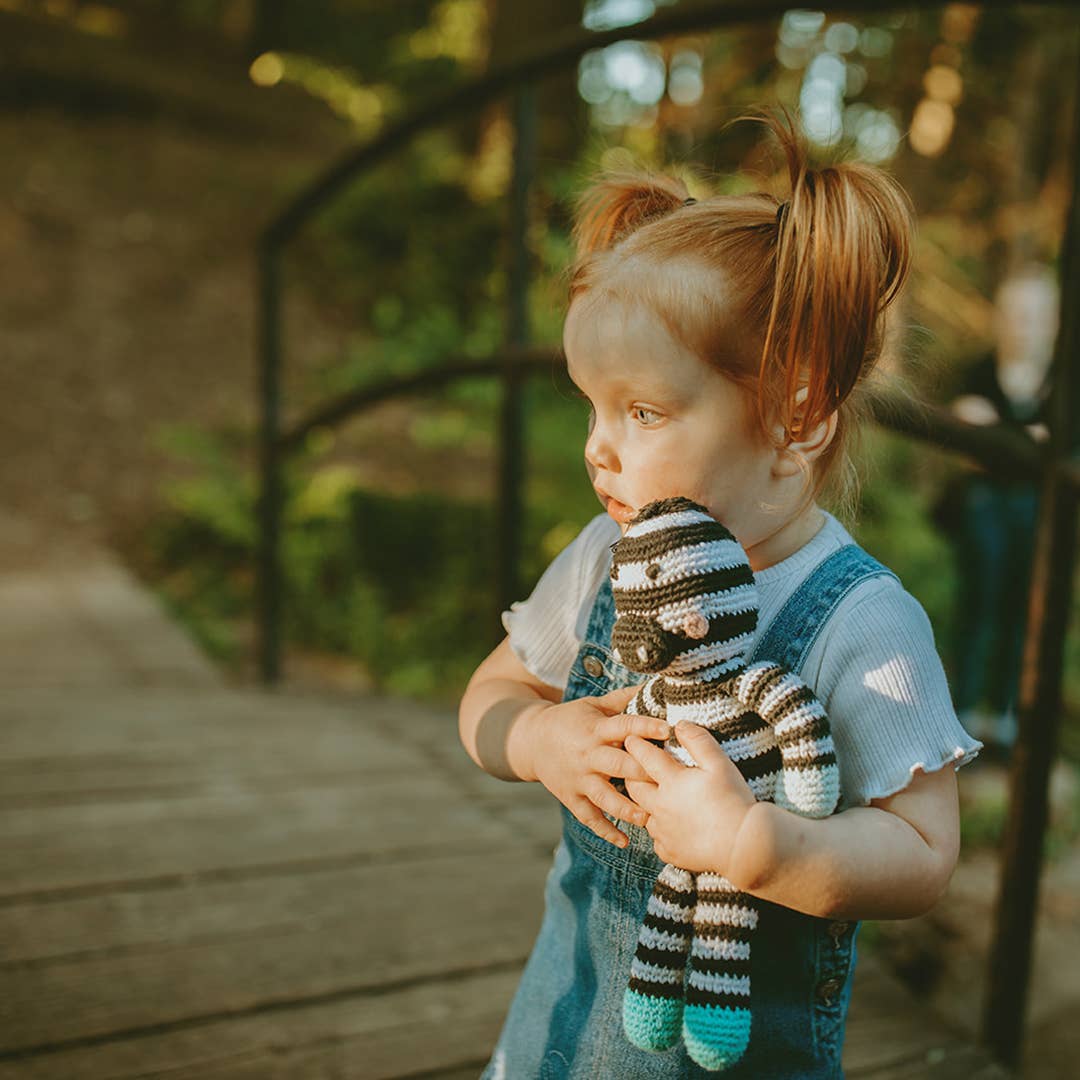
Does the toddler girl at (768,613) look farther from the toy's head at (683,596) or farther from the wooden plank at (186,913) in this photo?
the wooden plank at (186,913)

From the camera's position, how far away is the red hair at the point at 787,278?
87cm

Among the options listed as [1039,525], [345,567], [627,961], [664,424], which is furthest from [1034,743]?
[345,567]

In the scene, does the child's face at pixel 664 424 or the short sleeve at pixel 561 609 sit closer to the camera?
the child's face at pixel 664 424

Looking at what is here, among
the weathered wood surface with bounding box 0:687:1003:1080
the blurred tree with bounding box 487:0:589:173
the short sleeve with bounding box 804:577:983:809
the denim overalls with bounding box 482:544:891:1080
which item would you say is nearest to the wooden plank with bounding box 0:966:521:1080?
the weathered wood surface with bounding box 0:687:1003:1080

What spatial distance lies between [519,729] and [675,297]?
0.43 meters

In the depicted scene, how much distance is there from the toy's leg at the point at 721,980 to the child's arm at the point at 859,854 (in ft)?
0.10

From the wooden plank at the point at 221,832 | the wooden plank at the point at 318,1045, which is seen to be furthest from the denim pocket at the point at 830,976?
the wooden plank at the point at 221,832

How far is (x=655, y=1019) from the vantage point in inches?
34.9

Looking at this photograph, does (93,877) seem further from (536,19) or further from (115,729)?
(536,19)

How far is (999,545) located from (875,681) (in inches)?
145

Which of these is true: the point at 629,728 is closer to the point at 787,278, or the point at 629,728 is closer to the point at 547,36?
the point at 787,278

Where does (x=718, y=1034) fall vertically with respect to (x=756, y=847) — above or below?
below

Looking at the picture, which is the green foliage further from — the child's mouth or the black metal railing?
the child's mouth

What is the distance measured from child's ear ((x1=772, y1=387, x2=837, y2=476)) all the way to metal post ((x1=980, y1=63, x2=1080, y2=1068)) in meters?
0.64
